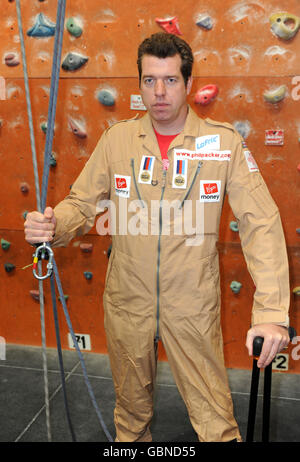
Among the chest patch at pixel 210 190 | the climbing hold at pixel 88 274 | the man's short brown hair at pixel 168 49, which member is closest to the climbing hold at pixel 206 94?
the man's short brown hair at pixel 168 49

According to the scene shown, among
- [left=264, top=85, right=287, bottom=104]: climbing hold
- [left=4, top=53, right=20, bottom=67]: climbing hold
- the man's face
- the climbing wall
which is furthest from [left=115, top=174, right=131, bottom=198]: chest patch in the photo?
[left=4, top=53, right=20, bottom=67]: climbing hold

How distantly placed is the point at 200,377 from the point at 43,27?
5.88 ft

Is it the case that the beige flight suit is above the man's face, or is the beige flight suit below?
below

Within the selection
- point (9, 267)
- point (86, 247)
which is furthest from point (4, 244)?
point (86, 247)

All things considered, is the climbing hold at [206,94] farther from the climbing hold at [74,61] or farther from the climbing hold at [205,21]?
the climbing hold at [74,61]

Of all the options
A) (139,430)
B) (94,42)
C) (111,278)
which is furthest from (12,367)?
(94,42)

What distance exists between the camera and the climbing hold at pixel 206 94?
2211 millimetres

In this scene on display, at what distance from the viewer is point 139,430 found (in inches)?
69.8

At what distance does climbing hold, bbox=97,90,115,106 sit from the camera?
2322 millimetres

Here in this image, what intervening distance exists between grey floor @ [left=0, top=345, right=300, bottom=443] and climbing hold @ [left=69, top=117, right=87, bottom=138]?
1.24 metres

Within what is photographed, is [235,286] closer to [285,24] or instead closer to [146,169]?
[146,169]

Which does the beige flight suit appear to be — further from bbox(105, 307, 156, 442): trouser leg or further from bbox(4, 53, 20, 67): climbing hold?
bbox(4, 53, 20, 67): climbing hold

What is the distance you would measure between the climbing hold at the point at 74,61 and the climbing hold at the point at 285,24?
0.90m
